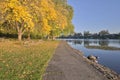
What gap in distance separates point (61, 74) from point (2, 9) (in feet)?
77.9

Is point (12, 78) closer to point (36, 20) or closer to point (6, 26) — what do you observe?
point (36, 20)

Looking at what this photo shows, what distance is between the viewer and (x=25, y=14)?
121ft

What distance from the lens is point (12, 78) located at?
A: 38.6ft

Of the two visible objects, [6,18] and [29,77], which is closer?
[29,77]

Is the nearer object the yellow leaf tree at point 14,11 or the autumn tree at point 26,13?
the yellow leaf tree at point 14,11

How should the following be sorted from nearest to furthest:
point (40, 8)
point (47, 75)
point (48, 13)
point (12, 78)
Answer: point (12, 78)
point (47, 75)
point (40, 8)
point (48, 13)

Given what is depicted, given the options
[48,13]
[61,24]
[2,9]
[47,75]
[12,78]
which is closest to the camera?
[12,78]

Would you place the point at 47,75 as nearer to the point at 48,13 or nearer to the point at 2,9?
the point at 2,9

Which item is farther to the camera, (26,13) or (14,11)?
(26,13)

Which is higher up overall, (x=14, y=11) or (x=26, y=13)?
(x=14, y=11)

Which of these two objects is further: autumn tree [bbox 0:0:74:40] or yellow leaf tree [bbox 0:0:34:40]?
autumn tree [bbox 0:0:74:40]

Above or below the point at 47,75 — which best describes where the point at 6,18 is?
above

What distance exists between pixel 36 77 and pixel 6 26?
3871 cm

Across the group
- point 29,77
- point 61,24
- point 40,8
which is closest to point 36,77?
point 29,77
